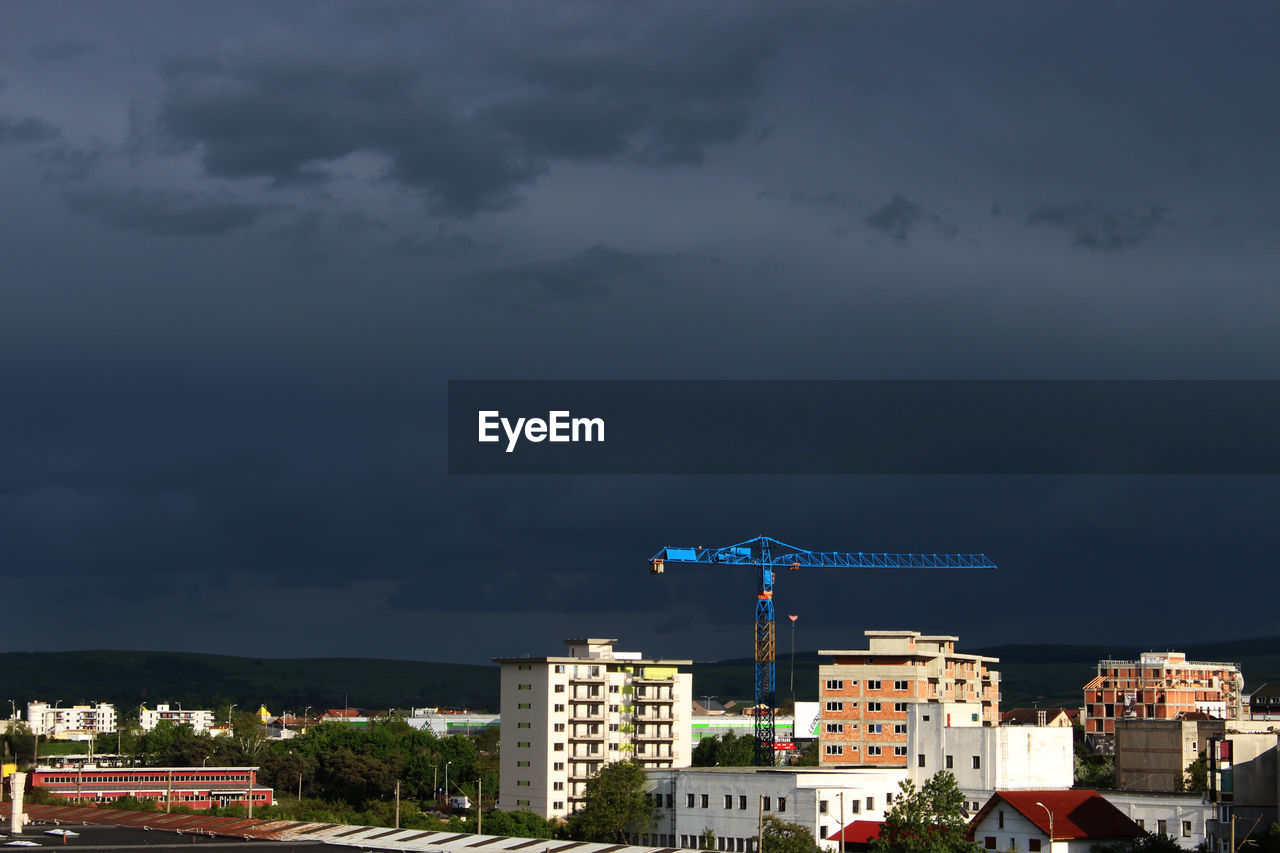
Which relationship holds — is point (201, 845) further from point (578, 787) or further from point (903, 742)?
point (903, 742)

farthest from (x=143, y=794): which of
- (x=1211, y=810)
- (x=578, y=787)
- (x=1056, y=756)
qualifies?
(x=1211, y=810)

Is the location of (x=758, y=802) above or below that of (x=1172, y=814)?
below

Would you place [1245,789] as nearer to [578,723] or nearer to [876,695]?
[876,695]

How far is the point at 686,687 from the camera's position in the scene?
162 m

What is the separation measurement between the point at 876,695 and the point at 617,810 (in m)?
27.7

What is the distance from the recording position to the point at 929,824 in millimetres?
102438

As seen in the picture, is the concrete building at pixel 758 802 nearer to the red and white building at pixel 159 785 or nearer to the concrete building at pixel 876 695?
the concrete building at pixel 876 695

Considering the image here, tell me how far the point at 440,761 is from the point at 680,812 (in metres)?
72.4

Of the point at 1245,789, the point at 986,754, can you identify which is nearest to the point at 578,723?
the point at 986,754

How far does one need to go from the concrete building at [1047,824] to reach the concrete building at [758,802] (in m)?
13.3

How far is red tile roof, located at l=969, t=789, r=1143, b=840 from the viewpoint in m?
103

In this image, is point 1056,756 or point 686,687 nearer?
point 1056,756

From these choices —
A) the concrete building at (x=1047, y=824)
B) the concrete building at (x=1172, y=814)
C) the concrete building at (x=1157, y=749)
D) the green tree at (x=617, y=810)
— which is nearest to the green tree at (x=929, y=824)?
the concrete building at (x=1047, y=824)

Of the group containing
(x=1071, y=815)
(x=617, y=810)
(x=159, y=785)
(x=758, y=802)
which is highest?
(x=1071, y=815)
